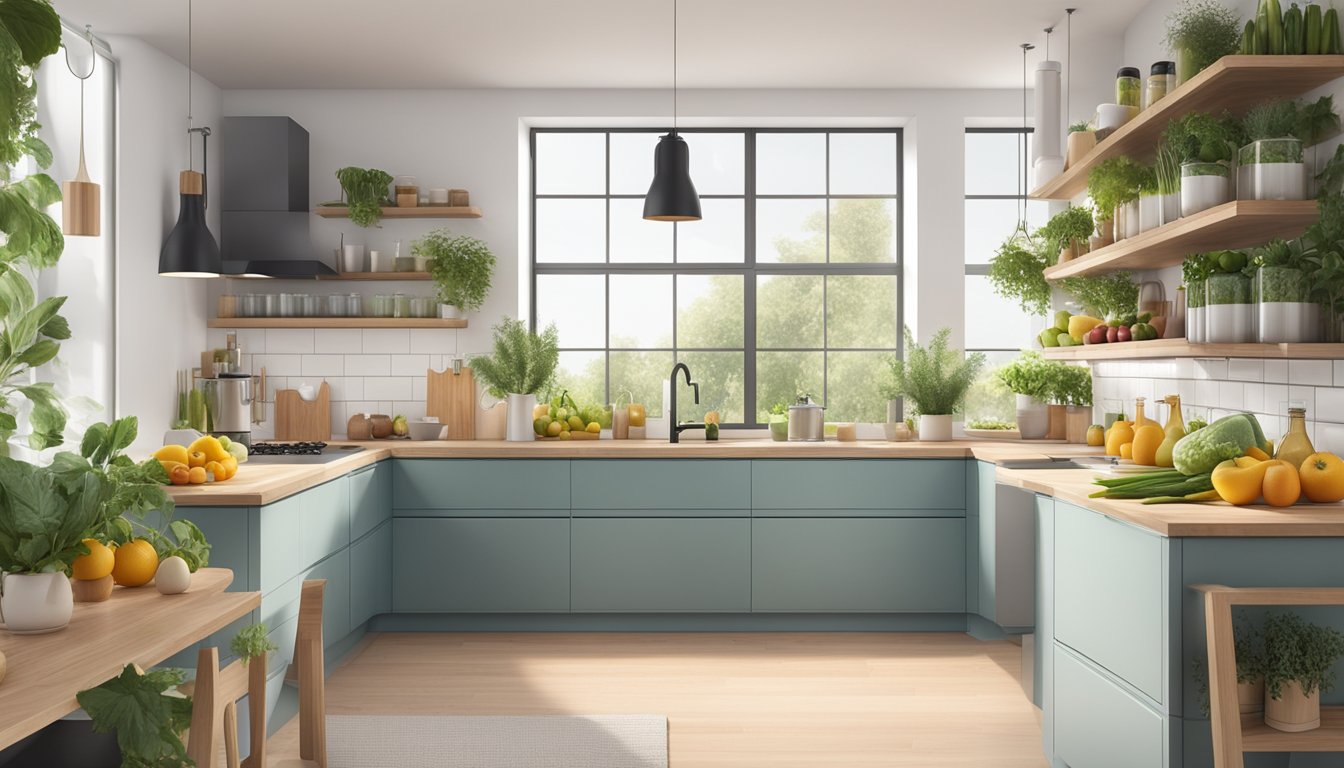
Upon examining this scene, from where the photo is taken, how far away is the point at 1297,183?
2807 millimetres

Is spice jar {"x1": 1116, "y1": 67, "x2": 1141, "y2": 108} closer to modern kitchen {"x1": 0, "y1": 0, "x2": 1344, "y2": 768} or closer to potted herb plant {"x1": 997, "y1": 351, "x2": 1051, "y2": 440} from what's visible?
modern kitchen {"x1": 0, "y1": 0, "x2": 1344, "y2": 768}

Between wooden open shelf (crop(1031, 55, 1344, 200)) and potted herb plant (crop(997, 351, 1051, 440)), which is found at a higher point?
wooden open shelf (crop(1031, 55, 1344, 200))

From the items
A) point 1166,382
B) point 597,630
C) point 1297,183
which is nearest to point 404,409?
point 597,630

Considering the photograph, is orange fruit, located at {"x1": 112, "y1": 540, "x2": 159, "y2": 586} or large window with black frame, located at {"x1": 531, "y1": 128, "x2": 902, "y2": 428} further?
large window with black frame, located at {"x1": 531, "y1": 128, "x2": 902, "y2": 428}

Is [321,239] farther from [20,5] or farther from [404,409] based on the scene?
[20,5]

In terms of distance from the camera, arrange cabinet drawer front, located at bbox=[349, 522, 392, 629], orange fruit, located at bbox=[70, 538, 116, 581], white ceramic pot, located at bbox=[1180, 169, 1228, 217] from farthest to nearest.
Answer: cabinet drawer front, located at bbox=[349, 522, 392, 629] → white ceramic pot, located at bbox=[1180, 169, 1228, 217] → orange fruit, located at bbox=[70, 538, 116, 581]

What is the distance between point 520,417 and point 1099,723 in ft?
10.1

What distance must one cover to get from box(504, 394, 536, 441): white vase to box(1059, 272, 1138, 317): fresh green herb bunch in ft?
8.49

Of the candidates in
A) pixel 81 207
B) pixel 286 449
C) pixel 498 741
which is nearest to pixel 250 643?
pixel 498 741

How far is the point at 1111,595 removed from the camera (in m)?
2.57

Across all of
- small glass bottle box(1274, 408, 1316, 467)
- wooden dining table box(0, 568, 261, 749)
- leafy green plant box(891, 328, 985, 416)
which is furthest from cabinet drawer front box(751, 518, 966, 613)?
wooden dining table box(0, 568, 261, 749)

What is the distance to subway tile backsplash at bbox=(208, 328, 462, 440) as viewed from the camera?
17.3 feet

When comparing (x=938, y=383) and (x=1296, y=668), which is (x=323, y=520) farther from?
(x=1296, y=668)

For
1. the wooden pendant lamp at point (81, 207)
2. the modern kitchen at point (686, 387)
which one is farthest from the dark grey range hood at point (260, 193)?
the wooden pendant lamp at point (81, 207)
